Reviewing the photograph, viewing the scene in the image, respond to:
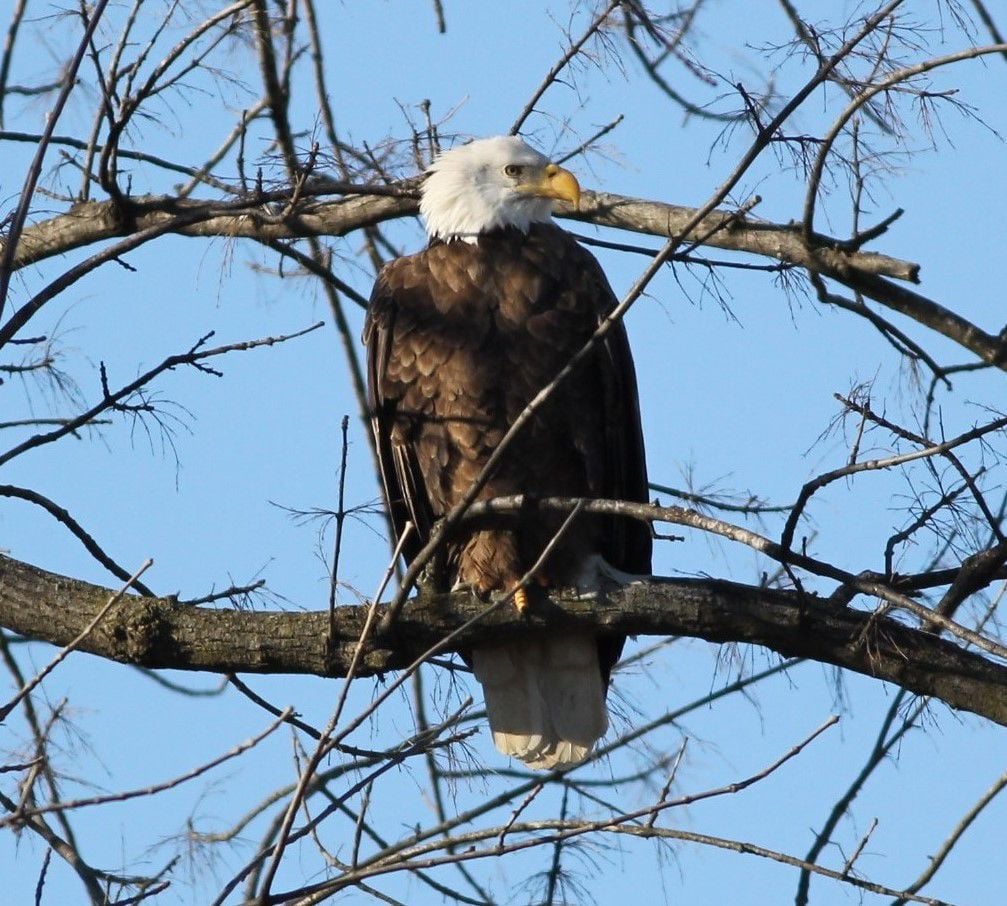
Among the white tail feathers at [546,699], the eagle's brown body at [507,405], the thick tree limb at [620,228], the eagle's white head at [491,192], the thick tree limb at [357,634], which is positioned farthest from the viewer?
the eagle's white head at [491,192]

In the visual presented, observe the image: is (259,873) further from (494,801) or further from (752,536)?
(752,536)

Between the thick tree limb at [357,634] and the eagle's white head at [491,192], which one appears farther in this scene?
the eagle's white head at [491,192]

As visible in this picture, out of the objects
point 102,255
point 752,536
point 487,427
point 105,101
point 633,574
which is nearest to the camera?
point 752,536

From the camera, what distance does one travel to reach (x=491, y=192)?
469 centimetres

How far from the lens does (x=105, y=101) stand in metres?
3.37

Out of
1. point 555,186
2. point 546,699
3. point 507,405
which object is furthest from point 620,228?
point 546,699

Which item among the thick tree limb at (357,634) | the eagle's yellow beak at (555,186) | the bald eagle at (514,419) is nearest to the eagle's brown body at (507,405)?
the bald eagle at (514,419)

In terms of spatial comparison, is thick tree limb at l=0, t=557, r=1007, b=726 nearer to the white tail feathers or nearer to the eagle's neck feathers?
the white tail feathers

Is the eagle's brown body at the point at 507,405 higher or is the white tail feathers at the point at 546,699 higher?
the eagle's brown body at the point at 507,405

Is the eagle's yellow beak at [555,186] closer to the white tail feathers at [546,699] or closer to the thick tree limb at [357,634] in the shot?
the white tail feathers at [546,699]

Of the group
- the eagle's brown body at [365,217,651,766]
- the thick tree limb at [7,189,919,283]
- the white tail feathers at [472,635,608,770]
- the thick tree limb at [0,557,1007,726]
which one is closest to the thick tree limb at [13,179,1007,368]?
the thick tree limb at [7,189,919,283]

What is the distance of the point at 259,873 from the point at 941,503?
150 cm

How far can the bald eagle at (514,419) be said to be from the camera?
4266 mm

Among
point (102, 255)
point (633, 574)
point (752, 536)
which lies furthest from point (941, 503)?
point (102, 255)
